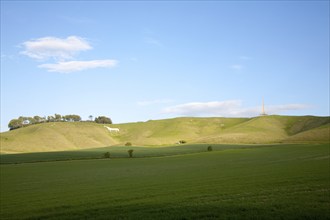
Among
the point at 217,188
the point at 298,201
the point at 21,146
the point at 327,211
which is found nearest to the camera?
the point at 327,211

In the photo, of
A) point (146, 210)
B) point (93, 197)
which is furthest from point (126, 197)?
point (146, 210)

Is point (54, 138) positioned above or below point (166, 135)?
below

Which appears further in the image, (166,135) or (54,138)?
(166,135)

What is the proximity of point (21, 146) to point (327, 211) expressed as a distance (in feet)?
451

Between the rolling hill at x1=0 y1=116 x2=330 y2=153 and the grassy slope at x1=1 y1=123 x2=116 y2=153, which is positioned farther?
the grassy slope at x1=1 y1=123 x2=116 y2=153

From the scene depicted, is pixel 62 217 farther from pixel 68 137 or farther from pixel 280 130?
pixel 280 130

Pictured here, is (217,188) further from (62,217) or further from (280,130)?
(280,130)

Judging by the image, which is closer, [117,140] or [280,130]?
[280,130]

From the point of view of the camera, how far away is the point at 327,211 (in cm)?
1222

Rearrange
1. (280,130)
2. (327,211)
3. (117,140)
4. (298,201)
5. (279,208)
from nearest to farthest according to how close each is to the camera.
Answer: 1. (327,211)
2. (279,208)
3. (298,201)
4. (280,130)
5. (117,140)

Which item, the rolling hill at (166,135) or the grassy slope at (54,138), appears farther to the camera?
the grassy slope at (54,138)

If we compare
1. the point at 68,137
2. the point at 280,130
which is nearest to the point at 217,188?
the point at 68,137

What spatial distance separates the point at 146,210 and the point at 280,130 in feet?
564

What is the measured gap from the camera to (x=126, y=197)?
18.6 metres
